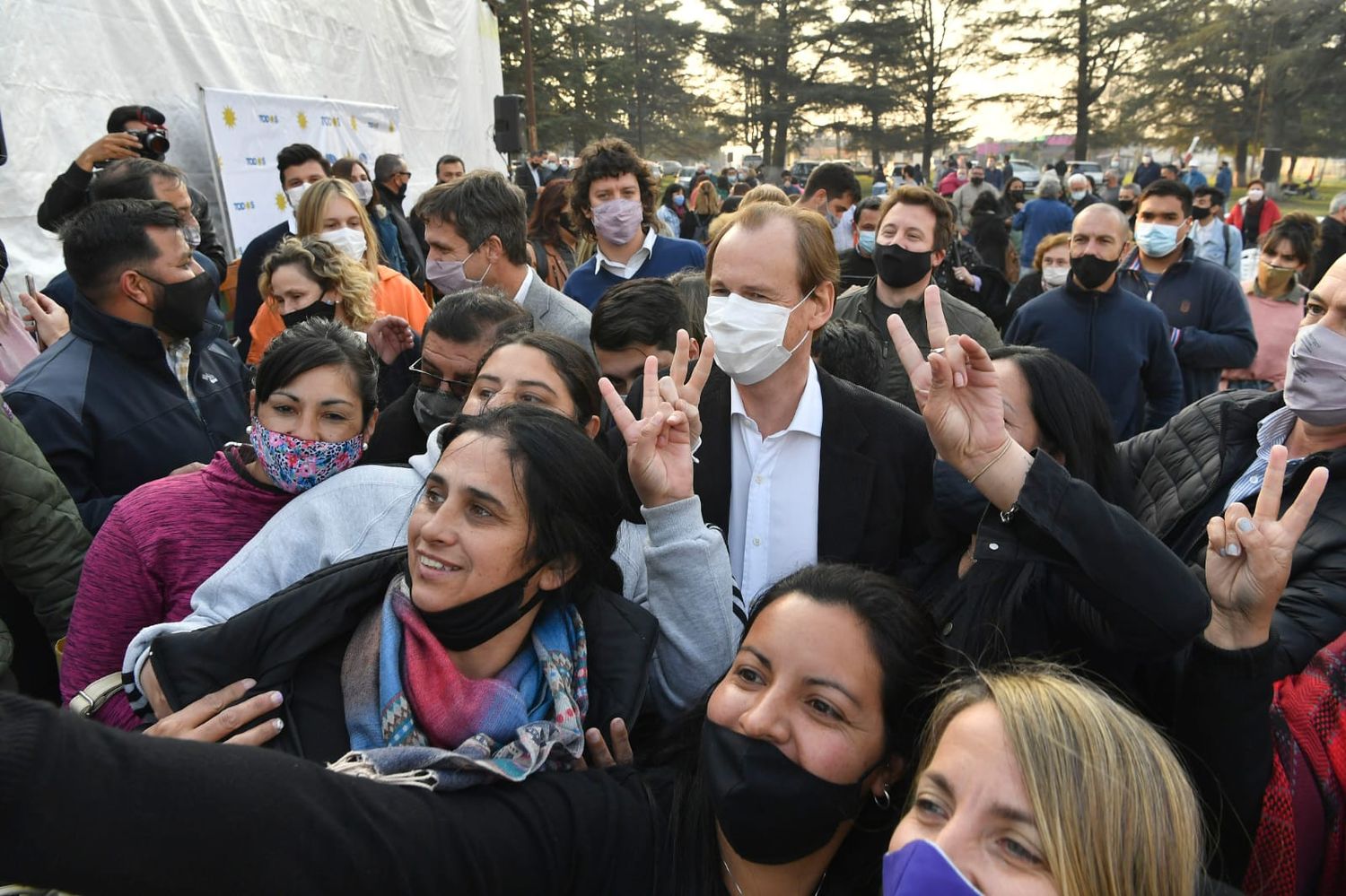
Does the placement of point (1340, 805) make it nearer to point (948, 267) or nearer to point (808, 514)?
point (808, 514)

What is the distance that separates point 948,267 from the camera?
5668 millimetres

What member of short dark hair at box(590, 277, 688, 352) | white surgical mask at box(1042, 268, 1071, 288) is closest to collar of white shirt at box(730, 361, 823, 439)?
short dark hair at box(590, 277, 688, 352)

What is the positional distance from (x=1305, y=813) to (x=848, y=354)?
6.53 ft

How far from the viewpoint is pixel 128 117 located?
6.43 metres

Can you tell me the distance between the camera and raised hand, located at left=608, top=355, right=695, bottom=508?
6.88ft

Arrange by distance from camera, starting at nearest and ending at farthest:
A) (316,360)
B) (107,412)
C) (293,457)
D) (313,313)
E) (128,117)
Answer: (293,457) < (316,360) < (107,412) < (313,313) < (128,117)

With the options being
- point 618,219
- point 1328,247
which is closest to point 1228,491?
point 618,219

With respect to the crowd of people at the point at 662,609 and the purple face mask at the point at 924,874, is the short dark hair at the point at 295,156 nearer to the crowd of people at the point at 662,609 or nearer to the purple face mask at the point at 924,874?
the crowd of people at the point at 662,609

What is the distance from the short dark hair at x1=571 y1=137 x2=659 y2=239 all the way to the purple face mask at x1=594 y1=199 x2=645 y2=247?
0.18 meters

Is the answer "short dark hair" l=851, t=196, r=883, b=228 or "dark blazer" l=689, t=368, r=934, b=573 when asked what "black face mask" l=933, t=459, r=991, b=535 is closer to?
"dark blazer" l=689, t=368, r=934, b=573

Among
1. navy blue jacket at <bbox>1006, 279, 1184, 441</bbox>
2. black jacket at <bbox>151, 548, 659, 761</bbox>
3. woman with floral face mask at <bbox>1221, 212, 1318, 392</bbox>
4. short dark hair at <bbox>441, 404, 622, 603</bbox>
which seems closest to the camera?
black jacket at <bbox>151, 548, 659, 761</bbox>

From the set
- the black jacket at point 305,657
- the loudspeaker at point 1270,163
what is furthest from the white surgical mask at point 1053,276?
the loudspeaker at point 1270,163

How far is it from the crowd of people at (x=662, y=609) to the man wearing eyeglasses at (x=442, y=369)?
0.01m

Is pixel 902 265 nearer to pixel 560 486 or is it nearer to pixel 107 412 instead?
pixel 560 486
